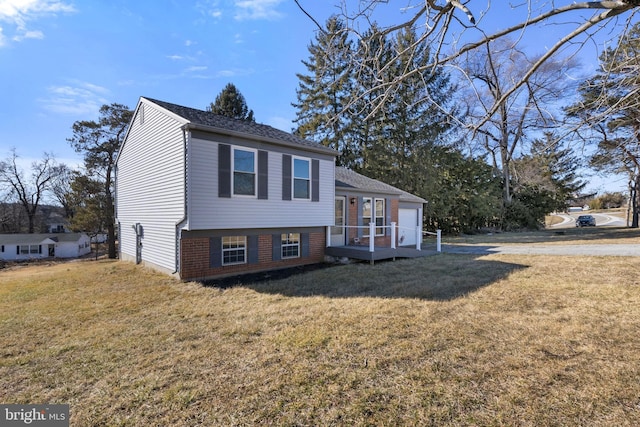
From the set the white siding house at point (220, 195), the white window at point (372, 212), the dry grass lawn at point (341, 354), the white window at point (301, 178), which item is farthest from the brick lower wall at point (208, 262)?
the white window at point (372, 212)

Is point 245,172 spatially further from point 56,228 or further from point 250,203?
point 56,228

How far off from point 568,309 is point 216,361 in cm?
558

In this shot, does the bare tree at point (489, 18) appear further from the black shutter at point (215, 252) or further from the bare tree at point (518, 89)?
the black shutter at point (215, 252)

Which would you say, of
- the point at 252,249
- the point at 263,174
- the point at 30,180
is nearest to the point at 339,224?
the point at 252,249

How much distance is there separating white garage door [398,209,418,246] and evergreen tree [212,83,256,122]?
20050 mm

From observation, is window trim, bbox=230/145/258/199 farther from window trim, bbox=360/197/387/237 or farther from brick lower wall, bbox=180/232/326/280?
window trim, bbox=360/197/387/237

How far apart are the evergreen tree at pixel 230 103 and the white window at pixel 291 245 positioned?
22285 mm

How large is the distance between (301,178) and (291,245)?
93.4 inches

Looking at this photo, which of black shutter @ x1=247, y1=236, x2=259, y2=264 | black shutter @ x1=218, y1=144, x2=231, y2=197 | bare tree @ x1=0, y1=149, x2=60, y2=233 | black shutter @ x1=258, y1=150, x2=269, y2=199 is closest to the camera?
black shutter @ x1=218, y1=144, x2=231, y2=197

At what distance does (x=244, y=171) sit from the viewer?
8875 mm

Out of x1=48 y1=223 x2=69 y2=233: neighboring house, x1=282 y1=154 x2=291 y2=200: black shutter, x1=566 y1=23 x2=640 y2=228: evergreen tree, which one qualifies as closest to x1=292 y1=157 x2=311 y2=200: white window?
x1=282 y1=154 x2=291 y2=200: black shutter

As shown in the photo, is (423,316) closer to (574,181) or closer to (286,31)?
(286,31)

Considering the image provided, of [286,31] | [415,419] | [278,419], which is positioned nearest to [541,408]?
[415,419]

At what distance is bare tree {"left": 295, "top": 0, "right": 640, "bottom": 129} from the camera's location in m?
2.63
